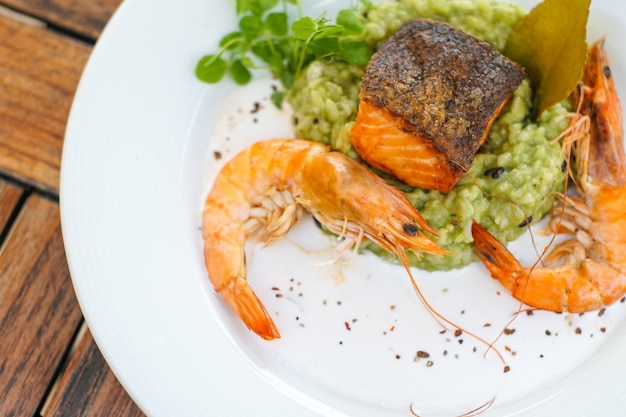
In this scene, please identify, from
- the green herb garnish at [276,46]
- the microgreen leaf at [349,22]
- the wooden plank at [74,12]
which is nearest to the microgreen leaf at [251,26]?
the green herb garnish at [276,46]

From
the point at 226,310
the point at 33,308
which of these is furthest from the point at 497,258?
the point at 33,308

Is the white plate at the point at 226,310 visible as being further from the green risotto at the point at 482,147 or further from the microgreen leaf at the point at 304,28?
the microgreen leaf at the point at 304,28

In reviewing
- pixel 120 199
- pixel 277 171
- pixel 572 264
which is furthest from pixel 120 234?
pixel 572 264

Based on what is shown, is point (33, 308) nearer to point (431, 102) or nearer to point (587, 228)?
point (431, 102)

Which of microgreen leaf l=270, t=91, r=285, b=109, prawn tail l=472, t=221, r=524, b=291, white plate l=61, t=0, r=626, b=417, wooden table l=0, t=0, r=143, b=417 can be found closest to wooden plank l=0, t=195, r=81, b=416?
wooden table l=0, t=0, r=143, b=417

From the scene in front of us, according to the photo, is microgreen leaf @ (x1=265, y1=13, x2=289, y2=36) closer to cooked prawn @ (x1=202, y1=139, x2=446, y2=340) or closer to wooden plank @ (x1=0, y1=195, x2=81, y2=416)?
cooked prawn @ (x1=202, y1=139, x2=446, y2=340)
